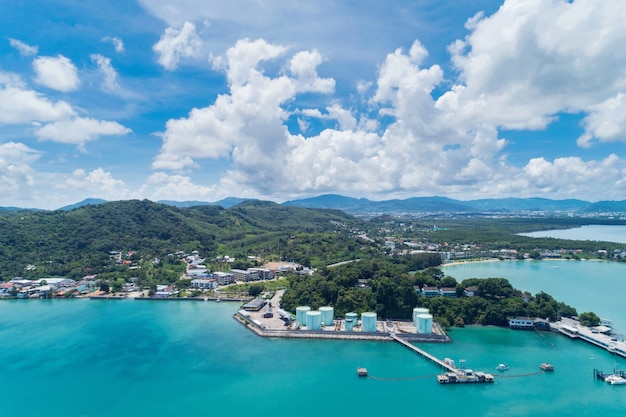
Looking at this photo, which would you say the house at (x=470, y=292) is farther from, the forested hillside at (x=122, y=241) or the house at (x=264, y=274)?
the forested hillside at (x=122, y=241)

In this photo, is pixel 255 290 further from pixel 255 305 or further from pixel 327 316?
pixel 327 316

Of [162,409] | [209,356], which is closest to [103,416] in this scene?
[162,409]

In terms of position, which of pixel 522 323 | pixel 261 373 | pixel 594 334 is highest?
pixel 522 323

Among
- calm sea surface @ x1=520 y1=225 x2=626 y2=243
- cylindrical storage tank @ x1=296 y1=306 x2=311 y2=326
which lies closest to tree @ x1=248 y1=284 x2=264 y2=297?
Answer: cylindrical storage tank @ x1=296 y1=306 x2=311 y2=326

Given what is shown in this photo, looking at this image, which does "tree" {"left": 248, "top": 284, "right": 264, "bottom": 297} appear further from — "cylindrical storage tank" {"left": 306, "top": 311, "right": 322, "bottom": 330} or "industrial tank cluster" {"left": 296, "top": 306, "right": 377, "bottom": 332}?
"cylindrical storage tank" {"left": 306, "top": 311, "right": 322, "bottom": 330}

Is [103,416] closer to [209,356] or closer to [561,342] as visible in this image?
[209,356]

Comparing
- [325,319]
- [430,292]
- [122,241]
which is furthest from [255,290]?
[122,241]
